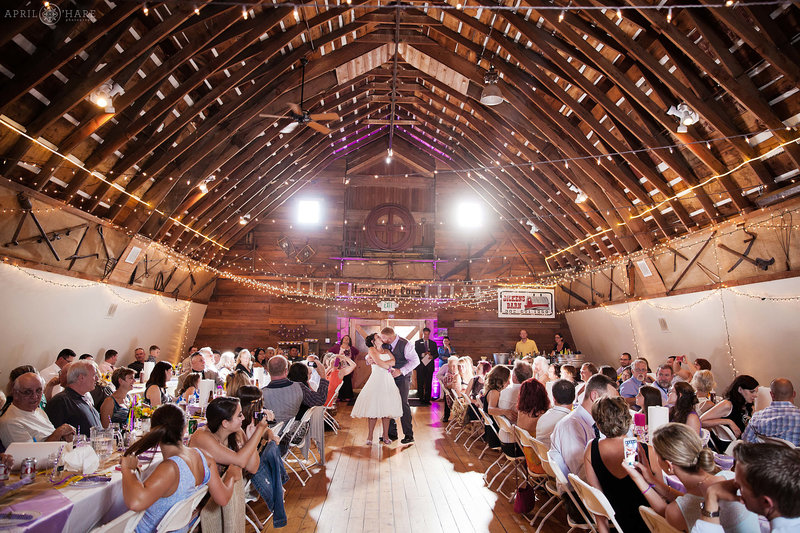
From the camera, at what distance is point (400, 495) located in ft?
17.6

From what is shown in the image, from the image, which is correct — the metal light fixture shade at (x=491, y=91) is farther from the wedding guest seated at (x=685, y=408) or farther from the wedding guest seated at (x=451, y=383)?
the wedding guest seated at (x=685, y=408)

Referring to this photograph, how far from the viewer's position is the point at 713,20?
6035 millimetres

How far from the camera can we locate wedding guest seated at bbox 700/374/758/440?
520 cm

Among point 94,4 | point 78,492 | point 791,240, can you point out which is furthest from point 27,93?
point 791,240

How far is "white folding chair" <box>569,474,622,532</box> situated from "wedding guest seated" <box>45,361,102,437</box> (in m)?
4.12

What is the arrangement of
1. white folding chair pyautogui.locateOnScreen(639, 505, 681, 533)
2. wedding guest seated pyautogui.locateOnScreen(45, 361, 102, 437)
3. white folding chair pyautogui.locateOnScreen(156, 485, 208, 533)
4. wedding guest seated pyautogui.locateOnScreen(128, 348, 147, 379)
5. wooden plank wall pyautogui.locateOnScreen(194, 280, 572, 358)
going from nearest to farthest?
white folding chair pyautogui.locateOnScreen(639, 505, 681, 533)
white folding chair pyautogui.locateOnScreen(156, 485, 208, 533)
wedding guest seated pyautogui.locateOnScreen(45, 361, 102, 437)
wedding guest seated pyautogui.locateOnScreen(128, 348, 147, 379)
wooden plank wall pyautogui.locateOnScreen(194, 280, 572, 358)

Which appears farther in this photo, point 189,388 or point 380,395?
point 380,395

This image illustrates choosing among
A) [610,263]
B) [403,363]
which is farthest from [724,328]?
[403,363]

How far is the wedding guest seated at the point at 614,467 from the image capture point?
3.22 meters

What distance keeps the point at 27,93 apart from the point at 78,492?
5667mm

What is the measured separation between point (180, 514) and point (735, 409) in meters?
5.84

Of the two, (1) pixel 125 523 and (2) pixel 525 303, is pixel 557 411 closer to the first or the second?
(1) pixel 125 523

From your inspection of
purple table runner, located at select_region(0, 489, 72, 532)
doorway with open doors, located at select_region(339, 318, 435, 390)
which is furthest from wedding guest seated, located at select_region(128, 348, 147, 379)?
purple table runner, located at select_region(0, 489, 72, 532)

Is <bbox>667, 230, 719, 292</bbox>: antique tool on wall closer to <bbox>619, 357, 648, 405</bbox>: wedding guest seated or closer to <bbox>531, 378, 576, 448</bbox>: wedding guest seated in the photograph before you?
<bbox>619, 357, 648, 405</bbox>: wedding guest seated
